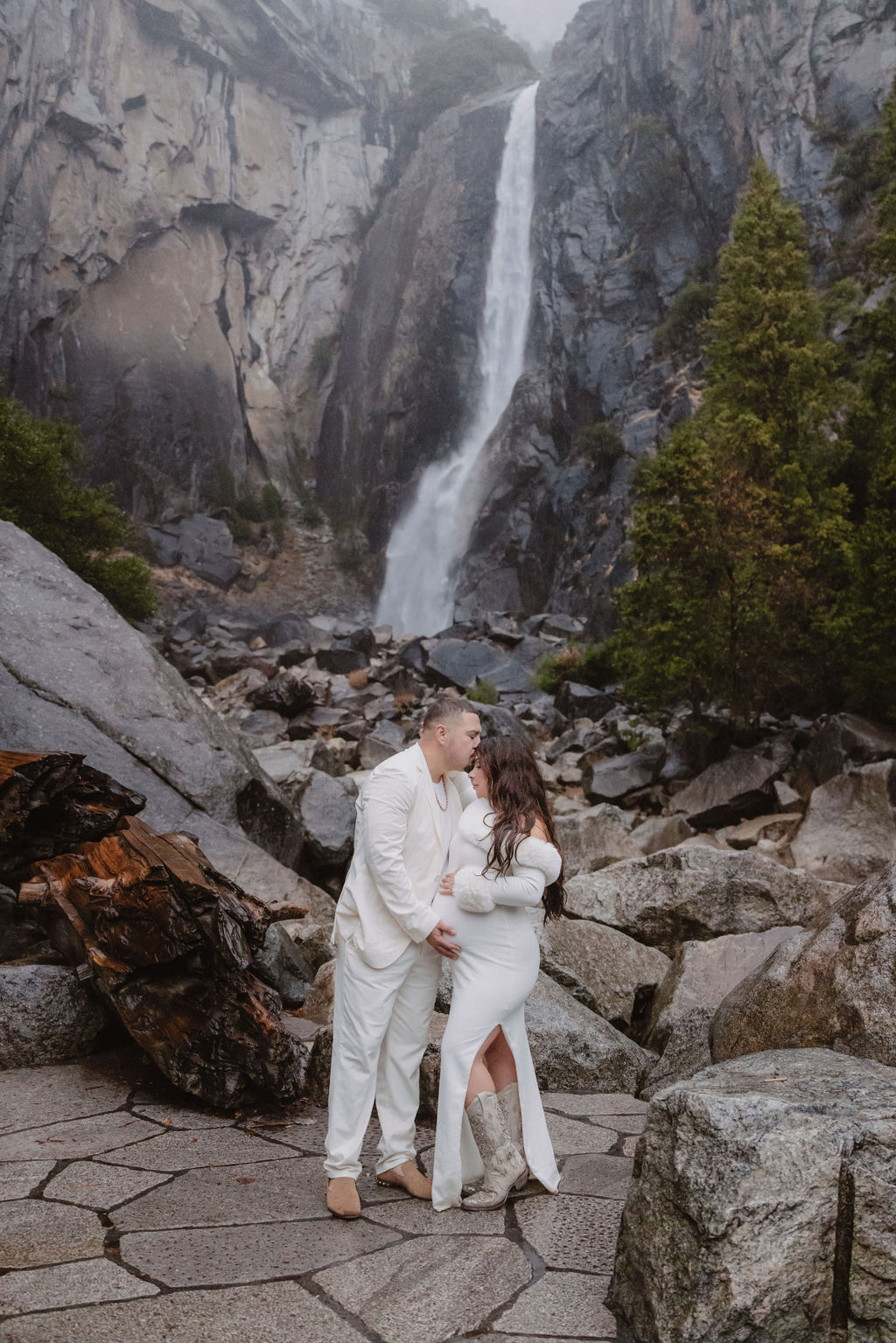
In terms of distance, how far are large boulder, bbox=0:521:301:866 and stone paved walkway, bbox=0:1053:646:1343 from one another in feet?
11.9

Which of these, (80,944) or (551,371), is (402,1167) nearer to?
(80,944)

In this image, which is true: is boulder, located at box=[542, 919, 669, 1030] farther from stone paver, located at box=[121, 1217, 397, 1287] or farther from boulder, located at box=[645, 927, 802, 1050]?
stone paver, located at box=[121, 1217, 397, 1287]

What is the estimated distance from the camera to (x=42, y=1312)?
229cm

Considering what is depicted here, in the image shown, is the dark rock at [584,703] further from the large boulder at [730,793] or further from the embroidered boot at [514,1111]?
the embroidered boot at [514,1111]

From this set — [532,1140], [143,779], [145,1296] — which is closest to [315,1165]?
[532,1140]

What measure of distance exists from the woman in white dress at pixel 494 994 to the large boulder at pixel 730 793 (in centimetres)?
970

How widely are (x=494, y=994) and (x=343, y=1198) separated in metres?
0.79

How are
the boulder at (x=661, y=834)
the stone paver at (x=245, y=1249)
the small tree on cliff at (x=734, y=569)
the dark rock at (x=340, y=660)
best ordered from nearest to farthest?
the stone paver at (x=245, y=1249) → the boulder at (x=661, y=834) → the small tree on cliff at (x=734, y=569) → the dark rock at (x=340, y=660)

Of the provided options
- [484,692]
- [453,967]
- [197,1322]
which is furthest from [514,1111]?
[484,692]

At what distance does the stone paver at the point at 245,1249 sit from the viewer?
102 inches

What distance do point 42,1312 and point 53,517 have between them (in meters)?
21.8

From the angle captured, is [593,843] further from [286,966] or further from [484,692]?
[484,692]

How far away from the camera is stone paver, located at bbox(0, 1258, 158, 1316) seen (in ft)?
7.70

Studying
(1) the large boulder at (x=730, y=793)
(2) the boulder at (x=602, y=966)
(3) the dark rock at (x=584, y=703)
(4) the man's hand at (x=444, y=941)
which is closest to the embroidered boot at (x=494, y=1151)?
(4) the man's hand at (x=444, y=941)
